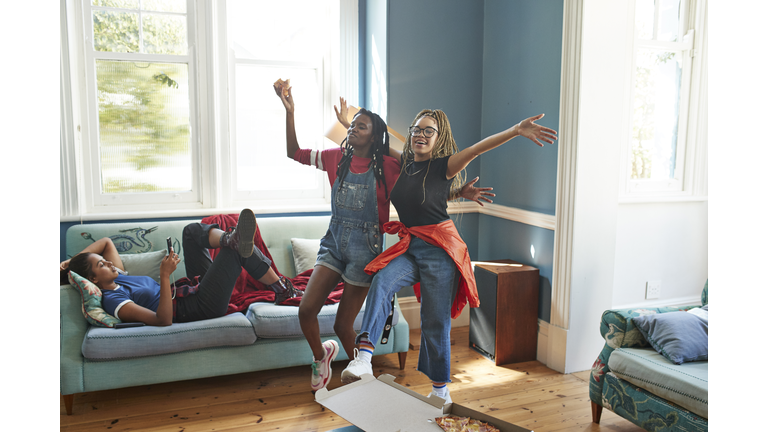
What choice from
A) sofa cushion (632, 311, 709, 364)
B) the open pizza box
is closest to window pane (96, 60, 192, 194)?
the open pizza box

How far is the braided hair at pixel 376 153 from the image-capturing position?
89.8 inches

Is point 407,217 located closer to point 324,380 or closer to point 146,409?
point 324,380

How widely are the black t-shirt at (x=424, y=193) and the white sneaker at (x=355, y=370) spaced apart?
60 cm

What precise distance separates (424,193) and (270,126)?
181cm

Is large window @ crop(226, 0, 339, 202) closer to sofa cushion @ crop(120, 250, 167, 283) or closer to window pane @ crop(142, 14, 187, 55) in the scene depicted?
window pane @ crop(142, 14, 187, 55)

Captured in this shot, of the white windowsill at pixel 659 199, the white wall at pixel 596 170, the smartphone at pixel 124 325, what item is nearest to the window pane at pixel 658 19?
the white wall at pixel 596 170

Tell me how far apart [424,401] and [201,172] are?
257 centimetres

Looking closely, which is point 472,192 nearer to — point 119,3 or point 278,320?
point 278,320

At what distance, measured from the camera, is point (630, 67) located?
342 cm

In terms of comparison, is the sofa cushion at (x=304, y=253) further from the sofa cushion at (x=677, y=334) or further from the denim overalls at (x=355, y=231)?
the sofa cushion at (x=677, y=334)

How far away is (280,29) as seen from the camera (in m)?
3.55

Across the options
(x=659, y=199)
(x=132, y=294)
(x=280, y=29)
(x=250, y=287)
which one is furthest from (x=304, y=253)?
(x=659, y=199)

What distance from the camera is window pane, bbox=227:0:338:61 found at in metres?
3.46
